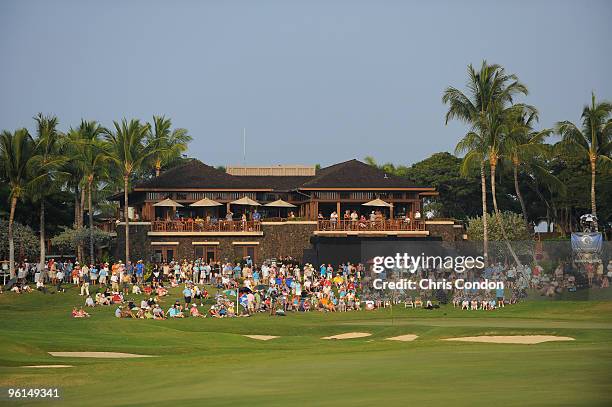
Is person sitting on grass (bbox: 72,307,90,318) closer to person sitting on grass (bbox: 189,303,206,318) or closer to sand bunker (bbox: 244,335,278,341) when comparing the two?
person sitting on grass (bbox: 189,303,206,318)

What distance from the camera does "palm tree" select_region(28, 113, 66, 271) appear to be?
68188 mm

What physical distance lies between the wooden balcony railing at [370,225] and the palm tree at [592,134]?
38.1 feet

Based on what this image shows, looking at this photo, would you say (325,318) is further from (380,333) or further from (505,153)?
(505,153)

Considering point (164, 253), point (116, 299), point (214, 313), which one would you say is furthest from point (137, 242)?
point (214, 313)

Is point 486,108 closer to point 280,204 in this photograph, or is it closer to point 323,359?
point 280,204

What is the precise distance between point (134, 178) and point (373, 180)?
49.1 metres

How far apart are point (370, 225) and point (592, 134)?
1630 centimetres

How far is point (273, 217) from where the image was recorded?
3113 inches

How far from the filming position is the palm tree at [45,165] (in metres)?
68.2

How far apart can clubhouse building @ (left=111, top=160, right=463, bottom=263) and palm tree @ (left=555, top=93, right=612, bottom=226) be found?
10388 millimetres

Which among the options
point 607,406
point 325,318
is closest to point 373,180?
point 325,318

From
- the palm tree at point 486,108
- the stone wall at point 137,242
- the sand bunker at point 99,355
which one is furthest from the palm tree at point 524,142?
the sand bunker at point 99,355

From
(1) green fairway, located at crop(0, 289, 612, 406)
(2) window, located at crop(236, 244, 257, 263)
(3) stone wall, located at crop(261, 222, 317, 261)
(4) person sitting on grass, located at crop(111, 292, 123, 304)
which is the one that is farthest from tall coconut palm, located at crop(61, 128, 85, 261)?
(1) green fairway, located at crop(0, 289, 612, 406)

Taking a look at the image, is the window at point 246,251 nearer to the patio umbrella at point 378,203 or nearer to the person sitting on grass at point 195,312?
the patio umbrella at point 378,203
